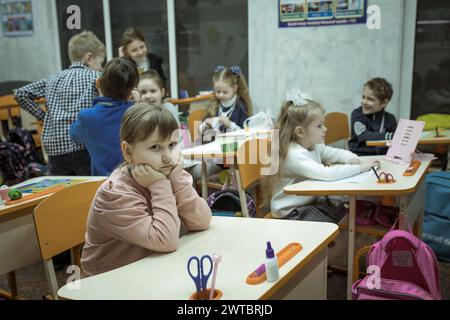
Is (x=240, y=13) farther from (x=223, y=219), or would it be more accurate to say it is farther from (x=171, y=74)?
(x=223, y=219)

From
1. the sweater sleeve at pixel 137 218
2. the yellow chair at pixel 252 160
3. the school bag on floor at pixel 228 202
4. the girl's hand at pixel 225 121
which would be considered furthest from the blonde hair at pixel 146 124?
the girl's hand at pixel 225 121

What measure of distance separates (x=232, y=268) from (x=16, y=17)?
17.8 ft

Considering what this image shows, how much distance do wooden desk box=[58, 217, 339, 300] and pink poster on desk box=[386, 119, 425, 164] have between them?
107cm

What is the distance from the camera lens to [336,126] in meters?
3.81

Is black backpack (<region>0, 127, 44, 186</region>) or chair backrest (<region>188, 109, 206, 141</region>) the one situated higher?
chair backrest (<region>188, 109, 206, 141</region>)

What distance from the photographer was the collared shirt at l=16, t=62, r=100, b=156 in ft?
9.30

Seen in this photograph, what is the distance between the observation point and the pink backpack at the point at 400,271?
5.74 ft

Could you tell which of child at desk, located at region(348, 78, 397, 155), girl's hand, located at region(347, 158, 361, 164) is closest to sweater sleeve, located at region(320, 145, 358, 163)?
girl's hand, located at region(347, 158, 361, 164)

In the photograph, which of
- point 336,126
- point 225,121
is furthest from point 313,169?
point 336,126

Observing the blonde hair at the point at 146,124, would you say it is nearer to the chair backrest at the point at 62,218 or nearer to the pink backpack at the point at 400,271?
the chair backrest at the point at 62,218

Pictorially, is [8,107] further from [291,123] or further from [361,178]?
[361,178]

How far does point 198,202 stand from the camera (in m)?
1.53

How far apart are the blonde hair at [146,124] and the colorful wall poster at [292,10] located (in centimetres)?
292

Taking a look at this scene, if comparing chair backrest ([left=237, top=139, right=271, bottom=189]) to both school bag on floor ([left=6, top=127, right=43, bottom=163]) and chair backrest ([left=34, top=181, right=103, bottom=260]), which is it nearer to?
chair backrest ([left=34, top=181, right=103, bottom=260])
